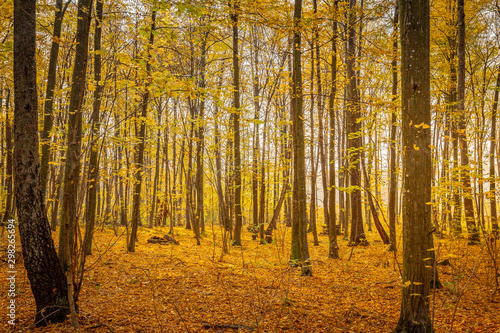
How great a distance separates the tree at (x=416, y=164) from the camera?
3150 millimetres

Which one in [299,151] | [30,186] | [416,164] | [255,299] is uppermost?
[299,151]

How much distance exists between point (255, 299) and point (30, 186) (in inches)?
157

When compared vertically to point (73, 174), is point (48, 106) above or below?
above

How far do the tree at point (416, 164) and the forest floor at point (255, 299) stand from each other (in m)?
0.37

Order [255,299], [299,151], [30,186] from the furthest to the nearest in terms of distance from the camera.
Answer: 1. [299,151]
2. [255,299]
3. [30,186]

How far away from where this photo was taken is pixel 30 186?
3.32 m

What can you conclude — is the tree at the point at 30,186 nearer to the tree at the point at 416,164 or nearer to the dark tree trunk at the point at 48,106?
the dark tree trunk at the point at 48,106

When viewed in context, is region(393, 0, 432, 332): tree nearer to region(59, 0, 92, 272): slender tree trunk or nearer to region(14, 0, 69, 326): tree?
region(59, 0, 92, 272): slender tree trunk

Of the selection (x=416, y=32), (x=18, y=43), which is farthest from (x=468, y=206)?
(x=18, y=43)

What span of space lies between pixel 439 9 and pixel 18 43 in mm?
11763

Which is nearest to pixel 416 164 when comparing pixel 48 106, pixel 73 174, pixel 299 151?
pixel 299 151

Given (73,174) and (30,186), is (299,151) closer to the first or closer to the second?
(73,174)

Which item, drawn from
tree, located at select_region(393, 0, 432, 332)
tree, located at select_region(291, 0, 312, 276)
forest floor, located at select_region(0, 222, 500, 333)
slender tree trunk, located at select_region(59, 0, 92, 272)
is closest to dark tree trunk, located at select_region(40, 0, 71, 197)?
forest floor, located at select_region(0, 222, 500, 333)

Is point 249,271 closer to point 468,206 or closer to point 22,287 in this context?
point 22,287
